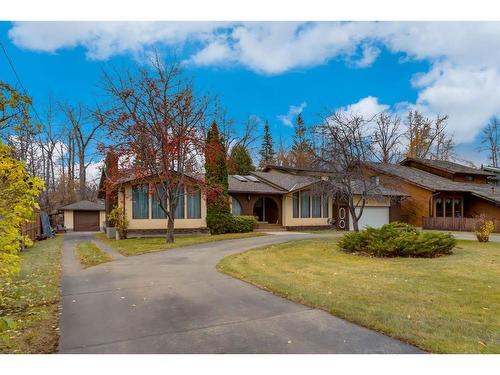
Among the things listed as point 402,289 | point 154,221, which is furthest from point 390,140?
point 402,289

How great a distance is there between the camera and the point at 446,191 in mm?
27922

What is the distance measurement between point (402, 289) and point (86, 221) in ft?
110

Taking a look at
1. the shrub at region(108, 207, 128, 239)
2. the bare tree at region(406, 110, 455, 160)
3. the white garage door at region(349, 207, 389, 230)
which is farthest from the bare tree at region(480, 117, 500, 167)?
the shrub at region(108, 207, 128, 239)

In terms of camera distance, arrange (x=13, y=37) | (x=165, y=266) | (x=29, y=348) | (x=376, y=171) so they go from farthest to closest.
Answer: (x=376, y=171)
(x=165, y=266)
(x=13, y=37)
(x=29, y=348)

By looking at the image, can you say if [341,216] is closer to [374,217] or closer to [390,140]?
[374,217]

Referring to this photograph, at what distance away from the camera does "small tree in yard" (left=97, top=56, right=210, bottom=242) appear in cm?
1702

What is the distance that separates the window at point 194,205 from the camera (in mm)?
21625

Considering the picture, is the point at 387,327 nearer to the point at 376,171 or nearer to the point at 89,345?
the point at 89,345

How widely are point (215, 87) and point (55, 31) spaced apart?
1289 cm

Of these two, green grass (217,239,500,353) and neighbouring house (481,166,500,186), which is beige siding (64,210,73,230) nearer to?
green grass (217,239,500,353)

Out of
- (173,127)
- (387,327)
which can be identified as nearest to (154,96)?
(173,127)

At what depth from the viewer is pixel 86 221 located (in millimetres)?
34656

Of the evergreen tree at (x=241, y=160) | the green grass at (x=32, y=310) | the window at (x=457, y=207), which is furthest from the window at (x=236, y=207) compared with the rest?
the window at (x=457, y=207)

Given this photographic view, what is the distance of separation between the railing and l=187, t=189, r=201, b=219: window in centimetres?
1782
